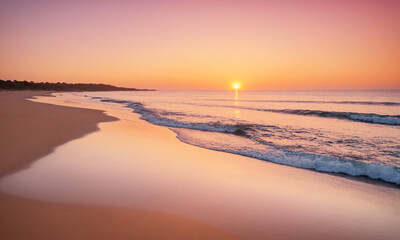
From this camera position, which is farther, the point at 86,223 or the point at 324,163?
the point at 324,163

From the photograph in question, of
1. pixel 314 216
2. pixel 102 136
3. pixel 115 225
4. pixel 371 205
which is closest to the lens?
pixel 115 225

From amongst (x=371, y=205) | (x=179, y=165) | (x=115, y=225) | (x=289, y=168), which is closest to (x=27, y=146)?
(x=179, y=165)

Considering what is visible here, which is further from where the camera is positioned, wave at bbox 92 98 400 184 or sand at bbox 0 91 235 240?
wave at bbox 92 98 400 184

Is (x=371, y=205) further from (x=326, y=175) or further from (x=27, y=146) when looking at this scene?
(x=27, y=146)

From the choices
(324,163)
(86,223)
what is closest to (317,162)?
(324,163)

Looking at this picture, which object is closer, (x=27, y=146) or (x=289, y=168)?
(x=289, y=168)

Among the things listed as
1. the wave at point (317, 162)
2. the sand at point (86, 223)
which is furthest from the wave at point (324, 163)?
the sand at point (86, 223)

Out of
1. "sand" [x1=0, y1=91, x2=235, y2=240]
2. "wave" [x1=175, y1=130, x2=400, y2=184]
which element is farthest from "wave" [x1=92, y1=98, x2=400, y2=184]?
"sand" [x1=0, y1=91, x2=235, y2=240]

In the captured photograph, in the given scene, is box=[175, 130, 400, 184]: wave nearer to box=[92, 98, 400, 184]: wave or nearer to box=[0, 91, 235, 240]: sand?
box=[92, 98, 400, 184]: wave

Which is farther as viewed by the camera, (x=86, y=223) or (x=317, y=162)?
(x=317, y=162)

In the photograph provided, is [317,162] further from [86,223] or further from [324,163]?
[86,223]

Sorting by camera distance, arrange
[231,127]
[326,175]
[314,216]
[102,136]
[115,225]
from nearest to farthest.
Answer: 1. [115,225]
2. [314,216]
3. [326,175]
4. [102,136]
5. [231,127]

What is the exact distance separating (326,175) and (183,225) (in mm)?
4767

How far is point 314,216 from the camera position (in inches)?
157
